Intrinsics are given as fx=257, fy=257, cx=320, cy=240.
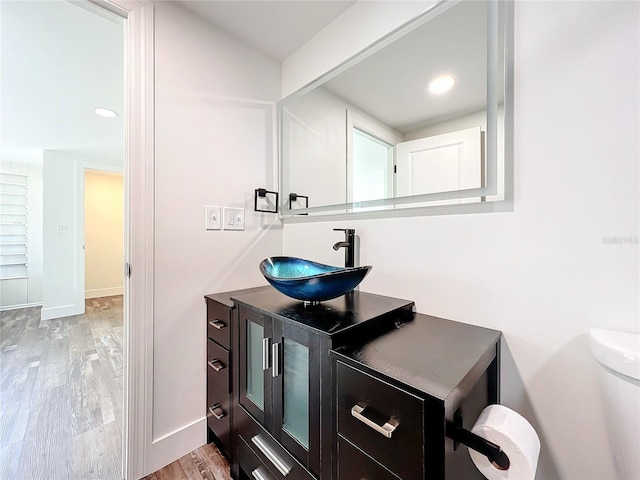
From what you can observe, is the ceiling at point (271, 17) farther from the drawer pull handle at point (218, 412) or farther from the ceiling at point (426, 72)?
the drawer pull handle at point (218, 412)

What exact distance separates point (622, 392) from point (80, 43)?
2.77m

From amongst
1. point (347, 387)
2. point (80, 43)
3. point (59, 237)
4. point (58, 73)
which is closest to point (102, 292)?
point (59, 237)

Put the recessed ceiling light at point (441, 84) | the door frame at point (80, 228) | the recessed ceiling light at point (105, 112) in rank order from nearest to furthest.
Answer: the recessed ceiling light at point (441, 84), the recessed ceiling light at point (105, 112), the door frame at point (80, 228)

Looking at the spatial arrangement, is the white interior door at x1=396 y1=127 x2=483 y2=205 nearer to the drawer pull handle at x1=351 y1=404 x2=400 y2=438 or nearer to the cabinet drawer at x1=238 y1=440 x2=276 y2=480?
the drawer pull handle at x1=351 y1=404 x2=400 y2=438

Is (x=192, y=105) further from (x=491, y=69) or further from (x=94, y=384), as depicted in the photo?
(x=94, y=384)

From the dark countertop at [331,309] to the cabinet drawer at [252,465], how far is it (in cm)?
59

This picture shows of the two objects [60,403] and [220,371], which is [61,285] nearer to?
[60,403]

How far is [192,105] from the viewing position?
135 centimetres

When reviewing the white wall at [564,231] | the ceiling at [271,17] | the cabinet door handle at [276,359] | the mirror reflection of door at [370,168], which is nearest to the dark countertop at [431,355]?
the white wall at [564,231]

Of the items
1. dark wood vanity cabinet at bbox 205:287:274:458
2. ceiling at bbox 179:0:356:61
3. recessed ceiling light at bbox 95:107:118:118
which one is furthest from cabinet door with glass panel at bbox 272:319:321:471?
recessed ceiling light at bbox 95:107:118:118

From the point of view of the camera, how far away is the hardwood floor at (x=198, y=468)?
117 cm

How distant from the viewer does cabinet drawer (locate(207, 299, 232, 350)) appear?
121cm

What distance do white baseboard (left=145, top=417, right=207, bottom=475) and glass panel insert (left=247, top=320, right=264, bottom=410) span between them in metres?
0.53

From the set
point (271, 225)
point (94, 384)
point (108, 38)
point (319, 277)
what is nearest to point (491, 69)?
point (319, 277)
